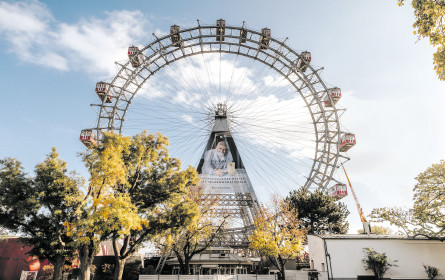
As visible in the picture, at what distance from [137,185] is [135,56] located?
21238mm

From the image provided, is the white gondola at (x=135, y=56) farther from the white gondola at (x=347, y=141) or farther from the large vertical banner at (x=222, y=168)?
the white gondola at (x=347, y=141)

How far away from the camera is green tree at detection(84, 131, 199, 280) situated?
11828 millimetres

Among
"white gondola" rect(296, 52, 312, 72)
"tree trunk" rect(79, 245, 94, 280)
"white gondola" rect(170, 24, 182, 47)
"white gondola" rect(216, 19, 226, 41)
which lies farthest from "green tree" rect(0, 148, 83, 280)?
"white gondola" rect(296, 52, 312, 72)

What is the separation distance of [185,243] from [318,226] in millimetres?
20643

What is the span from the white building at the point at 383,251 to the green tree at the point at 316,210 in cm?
1219

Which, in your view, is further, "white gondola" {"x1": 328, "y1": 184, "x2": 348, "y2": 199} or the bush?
"white gondola" {"x1": 328, "y1": 184, "x2": 348, "y2": 199}

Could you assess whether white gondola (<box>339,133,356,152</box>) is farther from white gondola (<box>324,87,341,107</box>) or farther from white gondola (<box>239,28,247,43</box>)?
white gondola (<box>239,28,247,43</box>)

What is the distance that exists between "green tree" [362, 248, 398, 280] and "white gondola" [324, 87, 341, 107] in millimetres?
18130

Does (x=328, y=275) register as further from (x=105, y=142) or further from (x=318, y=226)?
(x=105, y=142)

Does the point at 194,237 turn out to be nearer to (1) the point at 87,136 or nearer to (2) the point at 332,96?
(1) the point at 87,136

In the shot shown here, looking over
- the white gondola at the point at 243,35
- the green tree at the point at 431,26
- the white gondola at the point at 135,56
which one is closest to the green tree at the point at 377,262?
the green tree at the point at 431,26

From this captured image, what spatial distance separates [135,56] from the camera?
3080 centimetres

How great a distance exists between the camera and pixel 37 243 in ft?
46.5

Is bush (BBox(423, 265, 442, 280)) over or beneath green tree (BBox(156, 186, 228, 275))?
beneath
